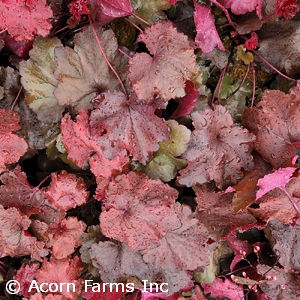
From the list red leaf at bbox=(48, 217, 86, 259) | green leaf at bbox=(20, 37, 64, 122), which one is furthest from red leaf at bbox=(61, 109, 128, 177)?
red leaf at bbox=(48, 217, 86, 259)

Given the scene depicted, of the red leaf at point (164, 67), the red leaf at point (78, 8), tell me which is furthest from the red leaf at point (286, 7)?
the red leaf at point (78, 8)

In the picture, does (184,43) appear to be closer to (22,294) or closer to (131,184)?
(131,184)

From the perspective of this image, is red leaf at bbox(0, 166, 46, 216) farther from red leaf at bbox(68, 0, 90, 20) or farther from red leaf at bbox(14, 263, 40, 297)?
red leaf at bbox(68, 0, 90, 20)

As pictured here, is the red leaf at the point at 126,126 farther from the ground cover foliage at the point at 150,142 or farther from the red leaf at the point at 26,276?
A: the red leaf at the point at 26,276

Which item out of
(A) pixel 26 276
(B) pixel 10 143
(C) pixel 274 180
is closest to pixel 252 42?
(C) pixel 274 180

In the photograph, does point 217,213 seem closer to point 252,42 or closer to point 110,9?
point 252,42

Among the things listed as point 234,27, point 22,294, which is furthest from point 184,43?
point 22,294
